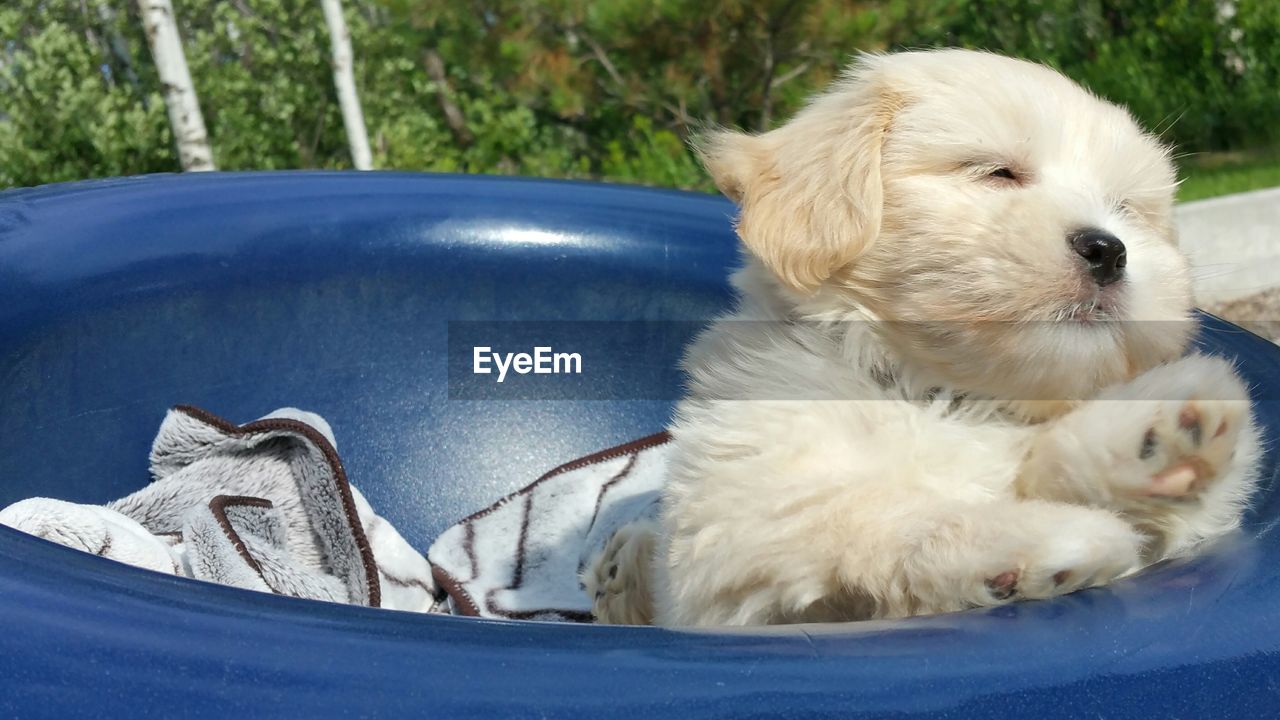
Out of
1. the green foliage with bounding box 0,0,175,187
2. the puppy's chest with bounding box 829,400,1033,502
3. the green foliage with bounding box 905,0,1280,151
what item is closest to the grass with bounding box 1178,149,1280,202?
the green foliage with bounding box 905,0,1280,151

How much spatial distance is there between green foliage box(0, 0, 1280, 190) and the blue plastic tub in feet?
11.9

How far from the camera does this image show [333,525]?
9.03 feet

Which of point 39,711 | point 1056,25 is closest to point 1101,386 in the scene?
point 39,711

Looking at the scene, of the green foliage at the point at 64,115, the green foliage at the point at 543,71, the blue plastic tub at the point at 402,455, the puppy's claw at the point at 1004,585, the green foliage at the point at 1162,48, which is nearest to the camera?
the blue plastic tub at the point at 402,455

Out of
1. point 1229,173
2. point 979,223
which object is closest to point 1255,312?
point 1229,173

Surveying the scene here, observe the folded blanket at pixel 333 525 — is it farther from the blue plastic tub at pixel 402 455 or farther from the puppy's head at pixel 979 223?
the puppy's head at pixel 979 223

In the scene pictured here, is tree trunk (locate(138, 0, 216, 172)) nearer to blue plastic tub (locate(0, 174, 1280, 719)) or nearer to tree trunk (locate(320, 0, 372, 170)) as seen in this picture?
tree trunk (locate(320, 0, 372, 170))

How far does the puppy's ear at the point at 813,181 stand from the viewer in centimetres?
166

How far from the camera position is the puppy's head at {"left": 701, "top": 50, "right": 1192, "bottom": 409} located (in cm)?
153

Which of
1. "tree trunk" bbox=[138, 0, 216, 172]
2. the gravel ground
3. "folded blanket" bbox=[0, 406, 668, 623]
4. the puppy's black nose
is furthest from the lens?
"tree trunk" bbox=[138, 0, 216, 172]

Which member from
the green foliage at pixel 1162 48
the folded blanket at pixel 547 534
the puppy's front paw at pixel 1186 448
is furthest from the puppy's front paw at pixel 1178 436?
the green foliage at pixel 1162 48

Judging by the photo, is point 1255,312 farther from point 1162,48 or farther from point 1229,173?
point 1162,48

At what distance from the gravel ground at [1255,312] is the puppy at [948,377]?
357 centimetres

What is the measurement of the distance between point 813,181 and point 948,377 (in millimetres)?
341
